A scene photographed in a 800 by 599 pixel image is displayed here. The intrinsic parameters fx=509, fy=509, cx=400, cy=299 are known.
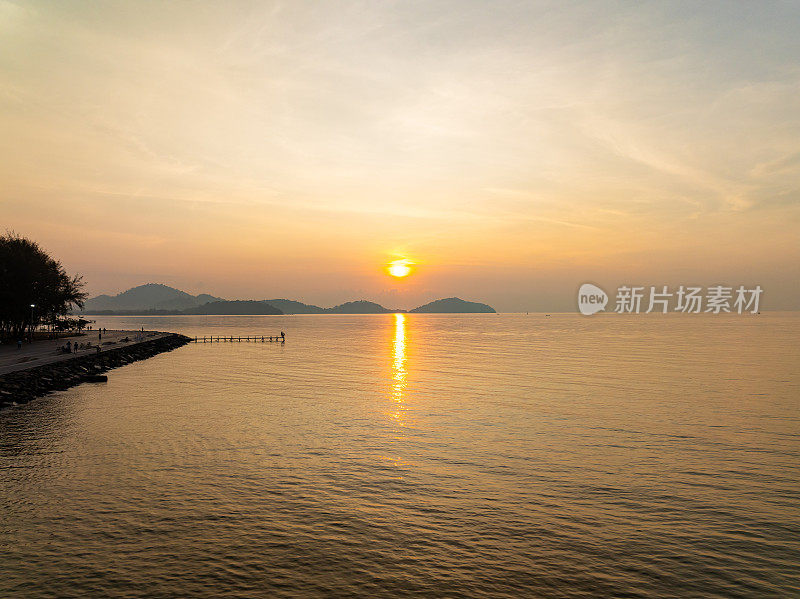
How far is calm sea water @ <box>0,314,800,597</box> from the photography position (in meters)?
16.3

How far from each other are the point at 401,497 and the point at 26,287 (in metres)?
94.6

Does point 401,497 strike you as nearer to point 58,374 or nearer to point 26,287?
point 58,374

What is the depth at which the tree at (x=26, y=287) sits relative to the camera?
290ft

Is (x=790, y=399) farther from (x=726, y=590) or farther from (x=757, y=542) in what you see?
(x=726, y=590)

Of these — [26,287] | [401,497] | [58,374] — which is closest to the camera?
[401,497]

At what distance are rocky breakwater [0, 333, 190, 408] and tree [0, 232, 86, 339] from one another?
59.0ft

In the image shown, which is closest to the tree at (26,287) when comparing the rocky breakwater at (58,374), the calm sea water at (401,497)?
the rocky breakwater at (58,374)

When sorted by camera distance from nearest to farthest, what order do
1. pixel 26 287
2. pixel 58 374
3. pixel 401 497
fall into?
pixel 401 497, pixel 58 374, pixel 26 287

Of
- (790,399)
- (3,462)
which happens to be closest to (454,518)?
(3,462)

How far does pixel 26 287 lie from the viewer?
90.1 m

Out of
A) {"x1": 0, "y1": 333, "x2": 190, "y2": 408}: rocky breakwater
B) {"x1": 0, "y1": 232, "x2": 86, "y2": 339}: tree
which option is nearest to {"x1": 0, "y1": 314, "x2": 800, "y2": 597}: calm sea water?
{"x1": 0, "y1": 333, "x2": 190, "y2": 408}: rocky breakwater

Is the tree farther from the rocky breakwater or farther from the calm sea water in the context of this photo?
the calm sea water

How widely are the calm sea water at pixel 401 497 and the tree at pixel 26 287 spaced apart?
5178 cm

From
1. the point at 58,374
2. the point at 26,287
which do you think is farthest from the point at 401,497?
the point at 26,287
